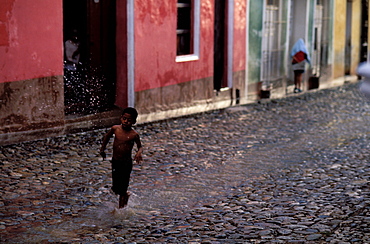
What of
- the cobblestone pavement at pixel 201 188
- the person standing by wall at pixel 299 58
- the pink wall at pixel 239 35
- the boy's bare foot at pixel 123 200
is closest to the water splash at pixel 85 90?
the cobblestone pavement at pixel 201 188

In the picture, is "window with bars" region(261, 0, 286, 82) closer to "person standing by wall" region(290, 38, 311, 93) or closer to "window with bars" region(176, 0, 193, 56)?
"person standing by wall" region(290, 38, 311, 93)

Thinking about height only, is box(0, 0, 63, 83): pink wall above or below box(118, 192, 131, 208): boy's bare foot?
above

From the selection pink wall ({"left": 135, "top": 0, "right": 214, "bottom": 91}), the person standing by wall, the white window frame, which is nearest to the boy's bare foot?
pink wall ({"left": 135, "top": 0, "right": 214, "bottom": 91})

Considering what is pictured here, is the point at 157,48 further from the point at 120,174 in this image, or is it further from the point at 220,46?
the point at 120,174

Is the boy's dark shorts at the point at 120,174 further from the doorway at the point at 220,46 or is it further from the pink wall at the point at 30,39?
the doorway at the point at 220,46

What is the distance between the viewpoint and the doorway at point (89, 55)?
12.6 m

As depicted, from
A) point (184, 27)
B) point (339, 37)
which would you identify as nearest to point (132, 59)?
point (184, 27)

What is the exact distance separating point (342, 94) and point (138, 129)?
8.90 meters

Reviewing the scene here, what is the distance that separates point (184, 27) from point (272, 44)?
452cm

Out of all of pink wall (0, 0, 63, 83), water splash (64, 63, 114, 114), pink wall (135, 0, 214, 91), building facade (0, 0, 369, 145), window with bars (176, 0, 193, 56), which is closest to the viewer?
pink wall (0, 0, 63, 83)

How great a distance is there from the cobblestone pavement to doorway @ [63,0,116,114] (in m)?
1.00

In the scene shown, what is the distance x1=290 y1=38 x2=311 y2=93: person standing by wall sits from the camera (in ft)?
63.9

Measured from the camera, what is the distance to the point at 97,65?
43.0 ft

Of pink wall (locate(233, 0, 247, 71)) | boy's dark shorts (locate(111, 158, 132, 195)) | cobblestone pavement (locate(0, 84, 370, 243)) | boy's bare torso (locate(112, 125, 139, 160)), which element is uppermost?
pink wall (locate(233, 0, 247, 71))
